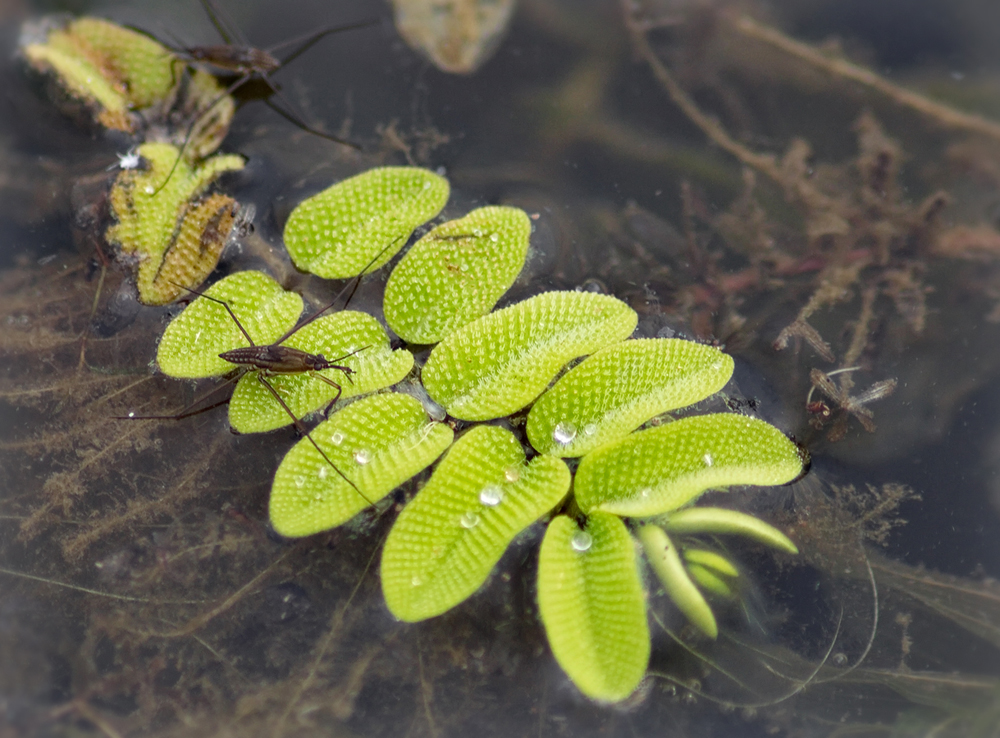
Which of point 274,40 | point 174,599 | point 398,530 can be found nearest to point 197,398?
point 174,599

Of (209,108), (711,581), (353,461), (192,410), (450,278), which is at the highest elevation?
(209,108)

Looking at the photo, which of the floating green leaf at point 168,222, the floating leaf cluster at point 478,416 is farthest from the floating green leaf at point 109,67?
the floating leaf cluster at point 478,416

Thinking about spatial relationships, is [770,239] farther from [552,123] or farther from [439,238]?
[439,238]

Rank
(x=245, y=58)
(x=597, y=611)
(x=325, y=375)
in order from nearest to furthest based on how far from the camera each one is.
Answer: (x=597, y=611), (x=325, y=375), (x=245, y=58)

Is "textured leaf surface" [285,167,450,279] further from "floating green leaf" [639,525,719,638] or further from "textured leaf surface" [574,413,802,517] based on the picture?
"floating green leaf" [639,525,719,638]

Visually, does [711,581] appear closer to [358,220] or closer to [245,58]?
[358,220]

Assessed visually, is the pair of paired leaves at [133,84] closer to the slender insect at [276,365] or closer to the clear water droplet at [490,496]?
Result: the slender insect at [276,365]

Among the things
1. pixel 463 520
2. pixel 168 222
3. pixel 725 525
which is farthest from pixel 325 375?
pixel 725 525
